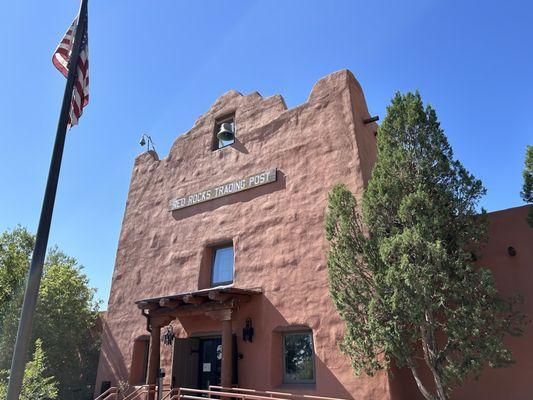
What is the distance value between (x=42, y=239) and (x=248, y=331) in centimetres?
562

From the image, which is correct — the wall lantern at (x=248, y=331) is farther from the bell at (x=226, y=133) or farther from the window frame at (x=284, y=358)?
the bell at (x=226, y=133)

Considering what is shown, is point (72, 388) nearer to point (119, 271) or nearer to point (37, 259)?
point (119, 271)

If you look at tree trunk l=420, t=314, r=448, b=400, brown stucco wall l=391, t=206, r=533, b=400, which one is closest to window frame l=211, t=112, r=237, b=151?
brown stucco wall l=391, t=206, r=533, b=400

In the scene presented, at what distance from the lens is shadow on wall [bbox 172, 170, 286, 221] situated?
11172mm

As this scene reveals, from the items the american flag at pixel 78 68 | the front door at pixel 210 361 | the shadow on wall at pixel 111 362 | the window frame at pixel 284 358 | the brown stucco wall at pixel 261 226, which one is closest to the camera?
the american flag at pixel 78 68

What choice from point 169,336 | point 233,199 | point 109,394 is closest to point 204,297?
point 169,336

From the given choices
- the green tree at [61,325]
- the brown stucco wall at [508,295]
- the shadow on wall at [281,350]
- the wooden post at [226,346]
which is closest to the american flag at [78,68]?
the wooden post at [226,346]

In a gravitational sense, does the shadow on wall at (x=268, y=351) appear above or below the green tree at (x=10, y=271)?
below

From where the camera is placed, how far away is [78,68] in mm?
6426

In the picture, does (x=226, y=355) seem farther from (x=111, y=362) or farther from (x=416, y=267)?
(x=111, y=362)

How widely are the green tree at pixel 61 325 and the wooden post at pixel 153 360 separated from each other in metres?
5.36

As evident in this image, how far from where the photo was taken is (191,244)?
12.3 metres

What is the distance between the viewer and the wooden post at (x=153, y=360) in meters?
10.4

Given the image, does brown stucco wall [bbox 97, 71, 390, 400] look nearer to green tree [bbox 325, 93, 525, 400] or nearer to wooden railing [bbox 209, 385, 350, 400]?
wooden railing [bbox 209, 385, 350, 400]
